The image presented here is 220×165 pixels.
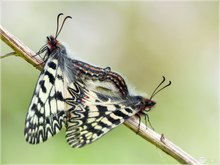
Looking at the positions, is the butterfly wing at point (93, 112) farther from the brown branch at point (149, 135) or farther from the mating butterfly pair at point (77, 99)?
the brown branch at point (149, 135)

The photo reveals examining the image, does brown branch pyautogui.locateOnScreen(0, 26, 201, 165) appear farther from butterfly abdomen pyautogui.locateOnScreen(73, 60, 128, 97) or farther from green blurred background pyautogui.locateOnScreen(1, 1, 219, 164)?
green blurred background pyautogui.locateOnScreen(1, 1, 219, 164)

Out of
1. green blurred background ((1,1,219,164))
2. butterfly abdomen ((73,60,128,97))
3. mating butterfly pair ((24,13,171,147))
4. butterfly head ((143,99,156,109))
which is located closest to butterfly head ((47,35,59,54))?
mating butterfly pair ((24,13,171,147))

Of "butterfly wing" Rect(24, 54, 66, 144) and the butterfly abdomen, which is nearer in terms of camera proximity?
"butterfly wing" Rect(24, 54, 66, 144)

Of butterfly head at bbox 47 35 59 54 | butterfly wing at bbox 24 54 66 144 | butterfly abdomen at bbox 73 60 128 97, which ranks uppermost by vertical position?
butterfly head at bbox 47 35 59 54

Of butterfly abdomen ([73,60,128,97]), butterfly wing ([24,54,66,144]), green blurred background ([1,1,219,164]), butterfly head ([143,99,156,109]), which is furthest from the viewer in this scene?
green blurred background ([1,1,219,164])

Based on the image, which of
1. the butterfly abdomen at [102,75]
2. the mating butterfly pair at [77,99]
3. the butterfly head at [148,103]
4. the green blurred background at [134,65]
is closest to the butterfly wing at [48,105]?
the mating butterfly pair at [77,99]

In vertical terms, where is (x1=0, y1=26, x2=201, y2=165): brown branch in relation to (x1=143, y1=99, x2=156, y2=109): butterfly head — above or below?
below

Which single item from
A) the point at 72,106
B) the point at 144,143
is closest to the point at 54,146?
the point at 144,143
